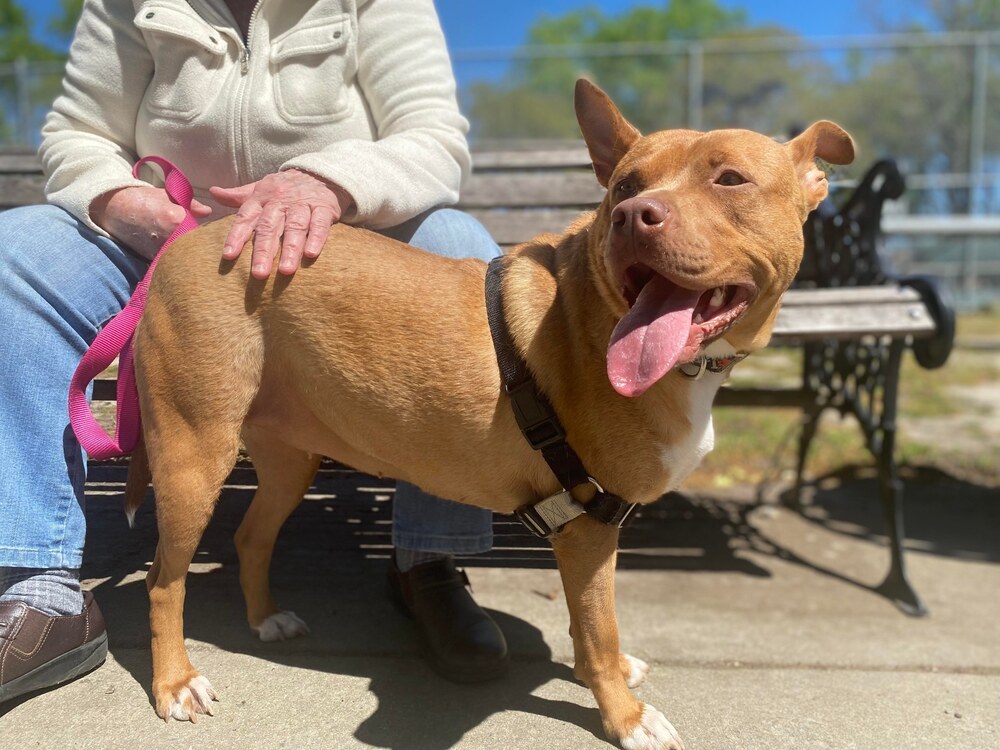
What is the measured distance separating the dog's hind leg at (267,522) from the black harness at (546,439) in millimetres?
838

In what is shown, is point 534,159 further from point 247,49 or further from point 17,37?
point 17,37

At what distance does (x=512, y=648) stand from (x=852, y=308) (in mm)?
1835

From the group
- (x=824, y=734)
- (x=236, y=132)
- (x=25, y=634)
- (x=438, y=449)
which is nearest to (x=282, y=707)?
(x=25, y=634)

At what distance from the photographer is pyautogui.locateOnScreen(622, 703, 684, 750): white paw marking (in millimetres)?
1919

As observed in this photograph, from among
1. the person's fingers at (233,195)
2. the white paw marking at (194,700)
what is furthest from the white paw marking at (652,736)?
the person's fingers at (233,195)

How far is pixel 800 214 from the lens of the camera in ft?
6.22

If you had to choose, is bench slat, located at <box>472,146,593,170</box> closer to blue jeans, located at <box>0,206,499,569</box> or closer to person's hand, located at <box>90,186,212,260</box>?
person's hand, located at <box>90,186,212,260</box>

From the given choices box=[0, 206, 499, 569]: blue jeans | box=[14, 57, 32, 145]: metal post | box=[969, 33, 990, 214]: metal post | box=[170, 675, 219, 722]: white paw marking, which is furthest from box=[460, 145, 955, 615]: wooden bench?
box=[14, 57, 32, 145]: metal post

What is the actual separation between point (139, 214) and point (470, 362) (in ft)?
3.47

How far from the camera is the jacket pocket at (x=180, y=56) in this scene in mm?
2232

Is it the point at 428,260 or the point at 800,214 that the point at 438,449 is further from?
the point at 800,214

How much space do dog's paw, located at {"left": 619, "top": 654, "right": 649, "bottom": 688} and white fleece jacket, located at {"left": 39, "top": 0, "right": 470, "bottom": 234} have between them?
4.76 feet

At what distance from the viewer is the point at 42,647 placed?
1.97m

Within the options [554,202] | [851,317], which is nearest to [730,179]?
[851,317]
